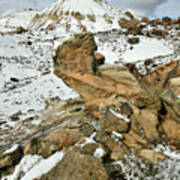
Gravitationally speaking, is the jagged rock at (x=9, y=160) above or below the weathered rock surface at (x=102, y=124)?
below

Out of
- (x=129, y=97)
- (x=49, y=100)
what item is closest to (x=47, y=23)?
(x=49, y=100)

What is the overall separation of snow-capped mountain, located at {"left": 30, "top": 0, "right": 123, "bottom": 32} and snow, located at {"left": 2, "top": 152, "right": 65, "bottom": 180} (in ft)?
121

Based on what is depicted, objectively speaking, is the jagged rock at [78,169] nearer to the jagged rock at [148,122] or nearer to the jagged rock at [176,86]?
the jagged rock at [148,122]

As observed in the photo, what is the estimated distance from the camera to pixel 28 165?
408 centimetres

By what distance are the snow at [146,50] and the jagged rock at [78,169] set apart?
14.6 m

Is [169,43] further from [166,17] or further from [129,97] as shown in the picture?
[129,97]

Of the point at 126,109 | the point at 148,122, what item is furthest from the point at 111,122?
the point at 148,122

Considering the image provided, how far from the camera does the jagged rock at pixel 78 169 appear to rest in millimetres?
3238

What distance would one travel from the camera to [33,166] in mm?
4031

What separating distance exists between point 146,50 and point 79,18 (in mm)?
31503

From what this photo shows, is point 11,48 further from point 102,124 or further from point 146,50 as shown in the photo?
point 102,124

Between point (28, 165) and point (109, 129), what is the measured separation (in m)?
2.78

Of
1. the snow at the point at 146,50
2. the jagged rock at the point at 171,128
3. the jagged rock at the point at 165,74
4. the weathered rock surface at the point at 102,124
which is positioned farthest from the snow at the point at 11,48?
the jagged rock at the point at 171,128

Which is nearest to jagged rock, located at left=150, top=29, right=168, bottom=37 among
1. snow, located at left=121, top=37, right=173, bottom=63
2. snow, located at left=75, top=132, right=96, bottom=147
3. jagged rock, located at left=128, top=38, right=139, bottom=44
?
snow, located at left=121, top=37, right=173, bottom=63
